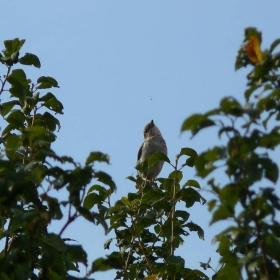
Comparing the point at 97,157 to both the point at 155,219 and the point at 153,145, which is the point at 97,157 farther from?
the point at 153,145

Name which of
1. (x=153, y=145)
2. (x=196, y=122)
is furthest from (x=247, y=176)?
(x=153, y=145)

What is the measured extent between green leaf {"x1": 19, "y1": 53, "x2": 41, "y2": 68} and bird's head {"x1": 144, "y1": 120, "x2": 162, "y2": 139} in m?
8.58

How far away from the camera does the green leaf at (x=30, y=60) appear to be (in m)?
6.19

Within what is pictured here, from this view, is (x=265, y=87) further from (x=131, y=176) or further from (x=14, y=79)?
(x=131, y=176)

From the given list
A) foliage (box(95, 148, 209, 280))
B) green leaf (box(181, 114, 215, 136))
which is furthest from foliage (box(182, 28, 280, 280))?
foliage (box(95, 148, 209, 280))

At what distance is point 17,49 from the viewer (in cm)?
617

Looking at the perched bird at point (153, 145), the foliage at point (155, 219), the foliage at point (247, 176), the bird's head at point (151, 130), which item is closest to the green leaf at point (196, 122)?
the foliage at point (247, 176)

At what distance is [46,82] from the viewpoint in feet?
20.6

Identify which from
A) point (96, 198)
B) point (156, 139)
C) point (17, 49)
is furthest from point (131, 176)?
point (156, 139)

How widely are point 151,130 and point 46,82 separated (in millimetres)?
8678

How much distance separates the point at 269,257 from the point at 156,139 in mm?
10977

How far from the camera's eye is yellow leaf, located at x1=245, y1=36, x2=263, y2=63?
356 centimetres

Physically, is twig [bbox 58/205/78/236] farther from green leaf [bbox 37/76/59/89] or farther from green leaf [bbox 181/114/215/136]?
green leaf [bbox 37/76/59/89]

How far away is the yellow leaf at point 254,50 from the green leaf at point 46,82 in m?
2.90
